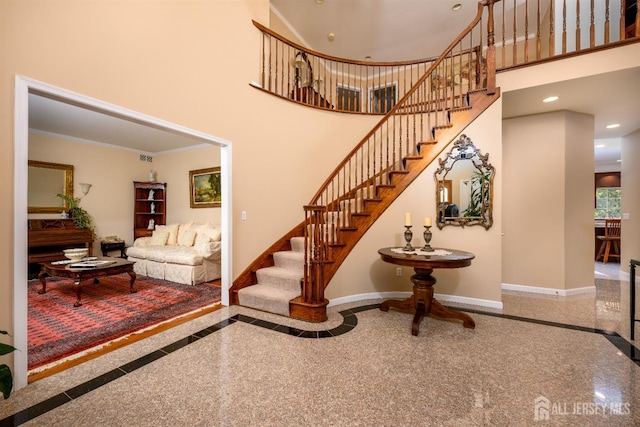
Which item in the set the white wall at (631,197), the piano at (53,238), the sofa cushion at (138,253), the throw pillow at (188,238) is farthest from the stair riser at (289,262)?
the white wall at (631,197)

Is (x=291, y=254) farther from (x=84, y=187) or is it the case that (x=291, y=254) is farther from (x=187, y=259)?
(x=84, y=187)

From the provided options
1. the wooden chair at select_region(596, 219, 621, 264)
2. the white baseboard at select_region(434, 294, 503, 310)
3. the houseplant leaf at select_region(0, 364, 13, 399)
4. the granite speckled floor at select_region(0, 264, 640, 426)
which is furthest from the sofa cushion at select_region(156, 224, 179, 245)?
the wooden chair at select_region(596, 219, 621, 264)

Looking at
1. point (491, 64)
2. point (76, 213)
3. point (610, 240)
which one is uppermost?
point (491, 64)

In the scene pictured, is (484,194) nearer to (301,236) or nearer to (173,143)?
(301,236)

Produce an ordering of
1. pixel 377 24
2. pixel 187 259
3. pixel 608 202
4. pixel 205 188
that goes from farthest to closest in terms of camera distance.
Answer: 1. pixel 608 202
2. pixel 205 188
3. pixel 377 24
4. pixel 187 259

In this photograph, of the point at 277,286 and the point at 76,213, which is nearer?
the point at 277,286

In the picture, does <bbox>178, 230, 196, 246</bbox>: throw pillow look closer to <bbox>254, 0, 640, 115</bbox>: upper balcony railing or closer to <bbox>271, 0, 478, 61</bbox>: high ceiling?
<bbox>254, 0, 640, 115</bbox>: upper balcony railing

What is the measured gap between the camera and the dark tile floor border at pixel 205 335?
1.64m

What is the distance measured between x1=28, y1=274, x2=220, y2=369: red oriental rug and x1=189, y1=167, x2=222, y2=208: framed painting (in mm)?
2161

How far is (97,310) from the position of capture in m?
3.25

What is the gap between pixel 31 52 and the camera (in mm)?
1883

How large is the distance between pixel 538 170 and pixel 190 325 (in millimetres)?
5320

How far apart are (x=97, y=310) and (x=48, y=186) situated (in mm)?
3876

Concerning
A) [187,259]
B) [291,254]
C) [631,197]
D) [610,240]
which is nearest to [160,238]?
[187,259]
